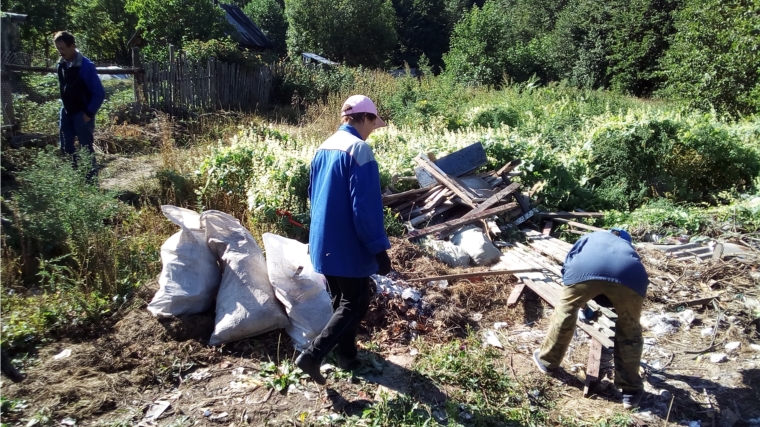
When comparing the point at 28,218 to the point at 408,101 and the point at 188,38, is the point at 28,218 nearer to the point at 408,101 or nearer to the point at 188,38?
the point at 408,101

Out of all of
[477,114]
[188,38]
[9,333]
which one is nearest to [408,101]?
[477,114]

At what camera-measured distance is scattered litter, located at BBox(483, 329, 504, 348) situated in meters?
4.27

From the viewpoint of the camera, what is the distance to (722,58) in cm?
1272

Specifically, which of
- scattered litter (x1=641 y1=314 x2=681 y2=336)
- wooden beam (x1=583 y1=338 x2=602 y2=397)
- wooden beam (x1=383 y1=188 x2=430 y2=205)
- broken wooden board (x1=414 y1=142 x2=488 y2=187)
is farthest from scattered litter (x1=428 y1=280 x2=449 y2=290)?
broken wooden board (x1=414 y1=142 x2=488 y2=187)

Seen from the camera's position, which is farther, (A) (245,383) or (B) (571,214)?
(B) (571,214)

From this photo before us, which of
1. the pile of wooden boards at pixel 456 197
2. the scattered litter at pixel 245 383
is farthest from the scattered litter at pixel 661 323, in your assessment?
the scattered litter at pixel 245 383

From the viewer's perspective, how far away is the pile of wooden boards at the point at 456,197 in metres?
6.13

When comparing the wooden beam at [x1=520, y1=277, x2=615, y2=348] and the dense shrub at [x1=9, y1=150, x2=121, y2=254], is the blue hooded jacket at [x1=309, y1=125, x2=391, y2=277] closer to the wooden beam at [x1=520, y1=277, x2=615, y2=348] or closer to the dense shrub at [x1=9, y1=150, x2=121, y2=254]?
the wooden beam at [x1=520, y1=277, x2=615, y2=348]

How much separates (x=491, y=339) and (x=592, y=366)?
2.70 ft

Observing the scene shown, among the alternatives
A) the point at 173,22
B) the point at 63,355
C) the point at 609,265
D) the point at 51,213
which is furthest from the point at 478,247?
the point at 173,22

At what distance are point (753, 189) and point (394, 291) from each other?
21.9ft

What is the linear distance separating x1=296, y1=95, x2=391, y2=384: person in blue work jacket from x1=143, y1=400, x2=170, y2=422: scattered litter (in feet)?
2.85

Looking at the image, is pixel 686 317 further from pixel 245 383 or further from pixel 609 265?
pixel 245 383

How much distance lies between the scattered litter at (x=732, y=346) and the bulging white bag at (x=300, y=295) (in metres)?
3.26
